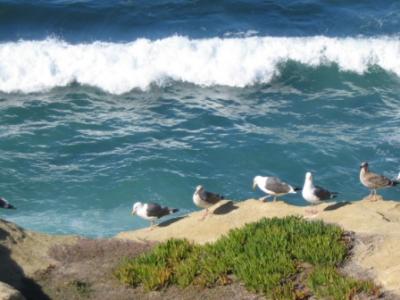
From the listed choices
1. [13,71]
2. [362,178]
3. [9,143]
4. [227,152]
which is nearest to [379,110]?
[227,152]

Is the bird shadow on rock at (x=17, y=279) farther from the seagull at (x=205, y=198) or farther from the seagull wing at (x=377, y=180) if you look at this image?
the seagull wing at (x=377, y=180)

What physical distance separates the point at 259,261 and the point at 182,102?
49.5 ft

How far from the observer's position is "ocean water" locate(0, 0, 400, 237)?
2217 centimetres

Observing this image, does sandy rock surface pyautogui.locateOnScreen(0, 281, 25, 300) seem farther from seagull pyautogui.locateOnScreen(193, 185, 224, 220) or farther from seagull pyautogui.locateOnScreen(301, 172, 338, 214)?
seagull pyautogui.locateOnScreen(301, 172, 338, 214)

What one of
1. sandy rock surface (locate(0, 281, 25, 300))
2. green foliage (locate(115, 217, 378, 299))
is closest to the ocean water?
green foliage (locate(115, 217, 378, 299))

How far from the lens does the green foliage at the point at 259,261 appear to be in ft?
42.6

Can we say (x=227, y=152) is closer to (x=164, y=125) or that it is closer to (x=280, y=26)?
(x=164, y=125)

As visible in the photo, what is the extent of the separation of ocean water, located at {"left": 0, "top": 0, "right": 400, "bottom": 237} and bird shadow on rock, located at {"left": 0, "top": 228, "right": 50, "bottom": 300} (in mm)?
4966

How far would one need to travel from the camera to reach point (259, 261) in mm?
13656

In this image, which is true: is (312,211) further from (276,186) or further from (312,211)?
(276,186)

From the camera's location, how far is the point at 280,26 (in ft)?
114

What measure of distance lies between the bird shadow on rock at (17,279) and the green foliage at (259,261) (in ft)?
5.12

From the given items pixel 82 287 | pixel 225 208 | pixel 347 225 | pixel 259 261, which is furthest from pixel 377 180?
pixel 82 287

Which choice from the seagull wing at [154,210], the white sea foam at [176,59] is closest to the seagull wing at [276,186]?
the seagull wing at [154,210]
